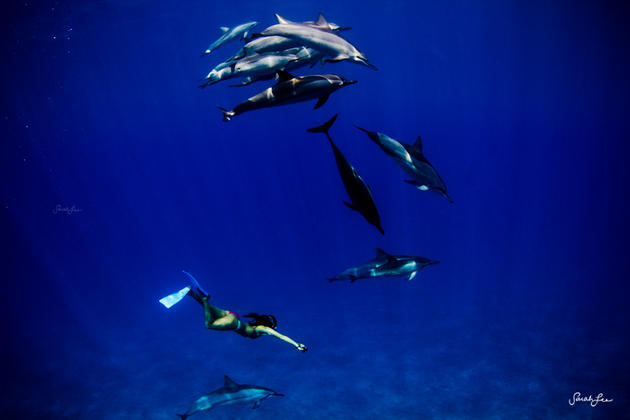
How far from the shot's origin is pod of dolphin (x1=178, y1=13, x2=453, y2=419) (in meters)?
1.42

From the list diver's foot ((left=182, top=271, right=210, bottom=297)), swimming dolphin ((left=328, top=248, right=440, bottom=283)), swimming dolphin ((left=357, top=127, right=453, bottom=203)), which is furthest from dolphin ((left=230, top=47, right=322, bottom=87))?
swimming dolphin ((left=328, top=248, right=440, bottom=283))

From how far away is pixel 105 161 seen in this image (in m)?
90.8

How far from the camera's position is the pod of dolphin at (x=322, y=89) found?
1417mm

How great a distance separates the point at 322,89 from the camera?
1765 mm

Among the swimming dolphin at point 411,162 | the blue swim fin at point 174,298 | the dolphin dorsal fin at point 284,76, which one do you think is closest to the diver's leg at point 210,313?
the blue swim fin at point 174,298

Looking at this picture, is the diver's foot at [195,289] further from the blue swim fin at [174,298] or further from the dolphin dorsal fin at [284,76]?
the dolphin dorsal fin at [284,76]

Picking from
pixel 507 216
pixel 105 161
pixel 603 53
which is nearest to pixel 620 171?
pixel 507 216

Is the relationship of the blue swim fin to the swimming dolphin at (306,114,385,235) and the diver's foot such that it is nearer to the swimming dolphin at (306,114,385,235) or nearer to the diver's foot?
the diver's foot

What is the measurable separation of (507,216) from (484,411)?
59.9 meters

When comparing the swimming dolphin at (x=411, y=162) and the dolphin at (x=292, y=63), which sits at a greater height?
the dolphin at (x=292, y=63)

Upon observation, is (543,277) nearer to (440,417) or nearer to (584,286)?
(584,286)

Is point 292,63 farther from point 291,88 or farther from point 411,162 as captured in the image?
point 411,162

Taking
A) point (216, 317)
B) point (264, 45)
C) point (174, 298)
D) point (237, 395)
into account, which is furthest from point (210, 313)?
point (237, 395)
